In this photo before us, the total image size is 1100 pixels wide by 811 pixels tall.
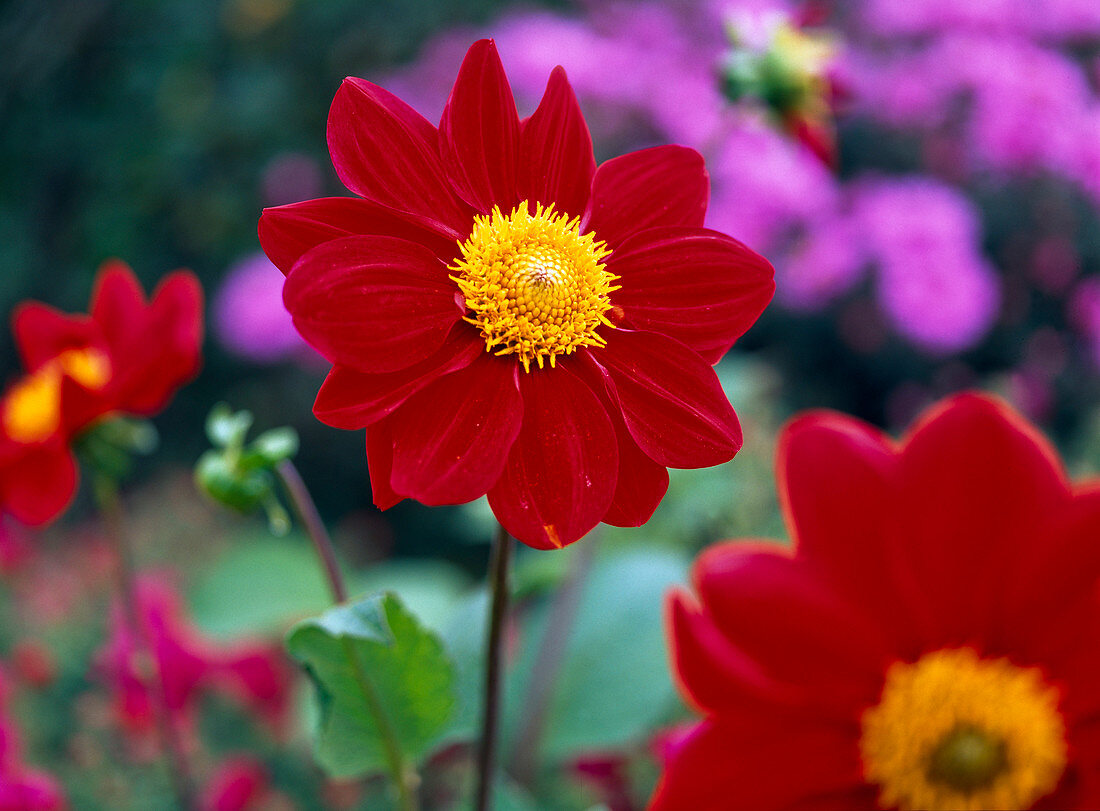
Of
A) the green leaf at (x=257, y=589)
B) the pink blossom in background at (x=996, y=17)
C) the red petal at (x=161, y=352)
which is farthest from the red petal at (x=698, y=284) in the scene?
the pink blossom in background at (x=996, y=17)

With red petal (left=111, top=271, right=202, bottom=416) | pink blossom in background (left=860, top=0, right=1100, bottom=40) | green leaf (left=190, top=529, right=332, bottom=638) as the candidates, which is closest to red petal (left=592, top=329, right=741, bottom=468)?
red petal (left=111, top=271, right=202, bottom=416)

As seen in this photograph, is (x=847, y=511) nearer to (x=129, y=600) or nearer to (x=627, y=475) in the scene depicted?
(x=627, y=475)

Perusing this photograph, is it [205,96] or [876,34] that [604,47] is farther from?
[205,96]

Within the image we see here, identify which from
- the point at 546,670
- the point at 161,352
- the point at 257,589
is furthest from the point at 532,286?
the point at 257,589

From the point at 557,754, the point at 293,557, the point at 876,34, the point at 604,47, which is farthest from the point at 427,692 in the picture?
the point at 876,34

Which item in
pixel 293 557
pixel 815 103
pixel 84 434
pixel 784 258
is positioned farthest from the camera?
pixel 784 258

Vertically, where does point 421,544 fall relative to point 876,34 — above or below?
below
